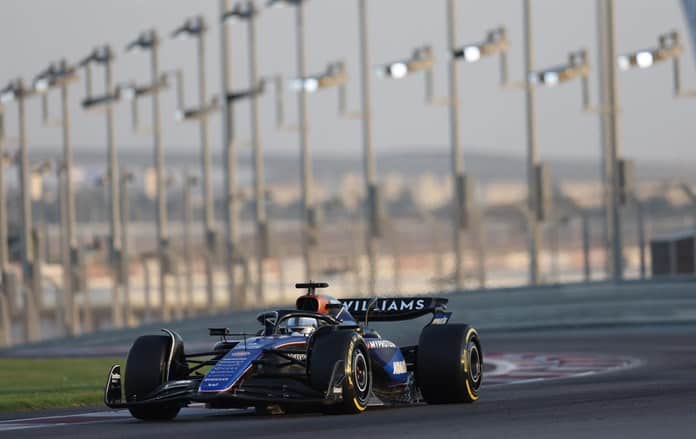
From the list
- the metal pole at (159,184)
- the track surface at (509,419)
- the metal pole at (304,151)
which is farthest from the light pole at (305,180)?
the track surface at (509,419)

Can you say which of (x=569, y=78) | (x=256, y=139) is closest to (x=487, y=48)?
(x=569, y=78)

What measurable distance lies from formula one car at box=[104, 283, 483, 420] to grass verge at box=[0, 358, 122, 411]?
275 centimetres

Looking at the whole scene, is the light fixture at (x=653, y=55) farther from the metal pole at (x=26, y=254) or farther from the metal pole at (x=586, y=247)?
the metal pole at (x=26, y=254)

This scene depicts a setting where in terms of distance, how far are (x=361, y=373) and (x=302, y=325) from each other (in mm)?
761

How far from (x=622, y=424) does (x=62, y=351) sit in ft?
75.0

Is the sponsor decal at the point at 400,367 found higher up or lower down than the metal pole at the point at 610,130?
lower down

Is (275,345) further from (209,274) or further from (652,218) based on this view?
(209,274)

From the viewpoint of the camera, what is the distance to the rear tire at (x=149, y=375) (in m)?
14.5

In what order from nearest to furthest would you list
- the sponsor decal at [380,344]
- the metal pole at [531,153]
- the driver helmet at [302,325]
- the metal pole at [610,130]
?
the driver helmet at [302,325], the sponsor decal at [380,344], the metal pole at [610,130], the metal pole at [531,153]

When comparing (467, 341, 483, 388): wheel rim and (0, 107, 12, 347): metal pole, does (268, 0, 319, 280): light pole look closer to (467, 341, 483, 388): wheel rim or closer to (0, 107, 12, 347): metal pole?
(0, 107, 12, 347): metal pole

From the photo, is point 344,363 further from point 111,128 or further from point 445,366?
point 111,128

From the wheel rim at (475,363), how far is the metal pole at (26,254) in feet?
123

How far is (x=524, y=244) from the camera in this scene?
122 ft

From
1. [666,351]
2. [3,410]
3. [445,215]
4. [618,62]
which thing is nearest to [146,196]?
[445,215]
